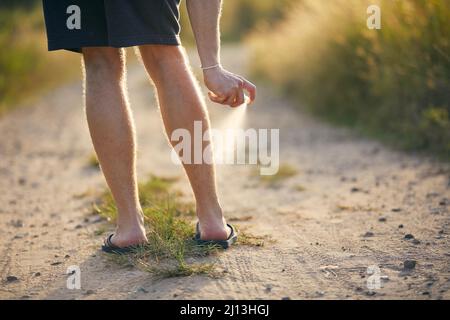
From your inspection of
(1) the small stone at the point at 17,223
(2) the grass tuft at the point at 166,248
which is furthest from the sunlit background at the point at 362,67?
(1) the small stone at the point at 17,223

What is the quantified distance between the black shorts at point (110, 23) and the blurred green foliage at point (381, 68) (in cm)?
209

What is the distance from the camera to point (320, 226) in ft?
8.89

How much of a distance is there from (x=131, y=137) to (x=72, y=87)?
27.6 feet

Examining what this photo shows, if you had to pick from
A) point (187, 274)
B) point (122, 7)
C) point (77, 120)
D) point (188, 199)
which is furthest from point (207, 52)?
point (77, 120)

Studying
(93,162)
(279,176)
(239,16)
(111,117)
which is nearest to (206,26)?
(111,117)

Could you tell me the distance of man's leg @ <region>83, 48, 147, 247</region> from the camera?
2.14 m

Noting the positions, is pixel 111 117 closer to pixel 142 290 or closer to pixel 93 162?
pixel 142 290

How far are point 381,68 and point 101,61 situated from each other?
316 centimetres

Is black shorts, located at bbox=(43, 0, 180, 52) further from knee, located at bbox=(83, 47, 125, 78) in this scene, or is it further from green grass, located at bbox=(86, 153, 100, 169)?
green grass, located at bbox=(86, 153, 100, 169)

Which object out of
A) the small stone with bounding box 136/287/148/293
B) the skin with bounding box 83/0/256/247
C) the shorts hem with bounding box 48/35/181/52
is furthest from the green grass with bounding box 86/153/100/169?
the small stone with bounding box 136/287/148/293

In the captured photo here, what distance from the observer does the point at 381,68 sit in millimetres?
4836

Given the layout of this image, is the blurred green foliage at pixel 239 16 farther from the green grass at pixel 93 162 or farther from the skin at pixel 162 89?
the skin at pixel 162 89
